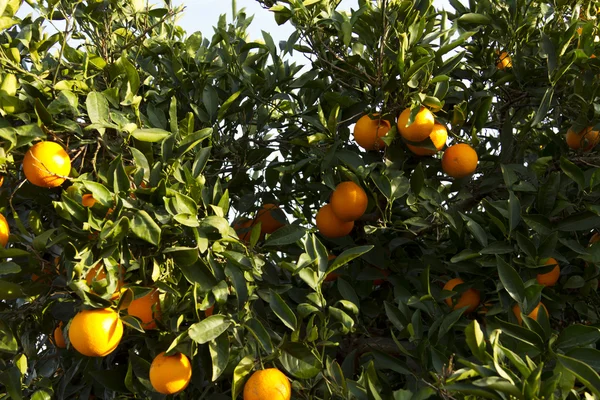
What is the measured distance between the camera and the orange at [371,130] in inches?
77.5

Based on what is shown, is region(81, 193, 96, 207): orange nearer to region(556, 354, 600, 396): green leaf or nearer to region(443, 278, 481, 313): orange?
region(443, 278, 481, 313): orange

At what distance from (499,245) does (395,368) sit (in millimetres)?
445

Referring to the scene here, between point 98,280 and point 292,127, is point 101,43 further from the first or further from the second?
point 98,280

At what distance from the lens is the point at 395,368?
1.77 m

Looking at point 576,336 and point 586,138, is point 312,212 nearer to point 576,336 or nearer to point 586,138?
point 586,138

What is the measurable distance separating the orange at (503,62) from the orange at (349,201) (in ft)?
2.79

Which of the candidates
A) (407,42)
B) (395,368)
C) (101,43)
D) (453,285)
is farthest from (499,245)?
(101,43)

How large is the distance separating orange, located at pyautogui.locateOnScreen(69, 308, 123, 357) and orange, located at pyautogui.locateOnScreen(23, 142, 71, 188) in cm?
35

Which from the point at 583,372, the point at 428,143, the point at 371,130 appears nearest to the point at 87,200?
the point at 371,130

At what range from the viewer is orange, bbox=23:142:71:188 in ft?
5.38

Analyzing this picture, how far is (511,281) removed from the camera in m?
Result: 1.64

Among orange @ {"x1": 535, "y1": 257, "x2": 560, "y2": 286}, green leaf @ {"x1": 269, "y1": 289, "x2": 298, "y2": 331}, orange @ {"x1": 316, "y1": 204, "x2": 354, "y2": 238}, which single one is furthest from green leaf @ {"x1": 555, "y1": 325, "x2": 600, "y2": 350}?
orange @ {"x1": 316, "y1": 204, "x2": 354, "y2": 238}

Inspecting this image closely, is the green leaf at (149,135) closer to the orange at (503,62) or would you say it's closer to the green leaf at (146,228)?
the green leaf at (146,228)

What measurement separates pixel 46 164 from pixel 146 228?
0.35 meters
